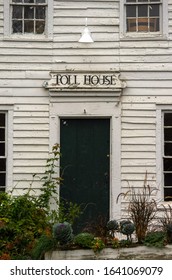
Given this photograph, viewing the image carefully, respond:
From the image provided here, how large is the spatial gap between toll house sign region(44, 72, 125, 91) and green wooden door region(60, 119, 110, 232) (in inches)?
26.2

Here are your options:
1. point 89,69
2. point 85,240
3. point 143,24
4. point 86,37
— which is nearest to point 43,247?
point 85,240

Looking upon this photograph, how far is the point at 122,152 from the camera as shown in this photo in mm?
13898

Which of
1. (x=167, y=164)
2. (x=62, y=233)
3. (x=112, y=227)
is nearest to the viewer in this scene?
(x=62, y=233)

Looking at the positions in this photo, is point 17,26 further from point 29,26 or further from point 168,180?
point 168,180

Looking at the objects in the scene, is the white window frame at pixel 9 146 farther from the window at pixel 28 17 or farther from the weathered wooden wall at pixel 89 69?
the window at pixel 28 17

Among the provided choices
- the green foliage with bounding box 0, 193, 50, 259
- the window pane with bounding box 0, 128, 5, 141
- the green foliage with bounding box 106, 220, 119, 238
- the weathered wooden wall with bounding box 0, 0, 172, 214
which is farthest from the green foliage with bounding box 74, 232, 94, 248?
the window pane with bounding box 0, 128, 5, 141

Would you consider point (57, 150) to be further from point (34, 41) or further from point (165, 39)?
point (165, 39)

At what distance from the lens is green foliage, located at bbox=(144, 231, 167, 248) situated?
1084cm

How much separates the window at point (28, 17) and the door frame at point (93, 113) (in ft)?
4.94

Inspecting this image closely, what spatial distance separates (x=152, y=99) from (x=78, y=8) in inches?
92.6

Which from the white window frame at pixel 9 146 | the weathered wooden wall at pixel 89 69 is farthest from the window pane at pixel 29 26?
the white window frame at pixel 9 146

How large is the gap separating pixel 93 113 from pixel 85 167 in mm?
1079

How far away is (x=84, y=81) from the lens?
45.5 feet

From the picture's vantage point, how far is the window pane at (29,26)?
14.1 metres
